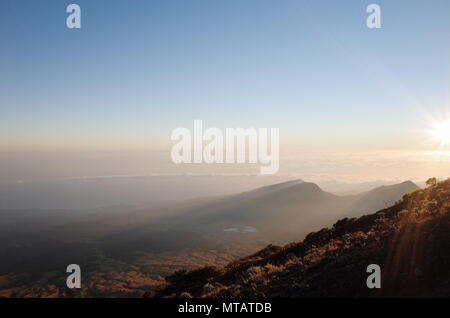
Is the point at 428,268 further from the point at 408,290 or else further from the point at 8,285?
the point at 8,285

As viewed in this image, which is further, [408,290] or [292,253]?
[292,253]

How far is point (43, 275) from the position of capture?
6432 inches

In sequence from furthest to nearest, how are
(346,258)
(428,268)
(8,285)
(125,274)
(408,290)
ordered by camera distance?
(125,274), (8,285), (346,258), (428,268), (408,290)

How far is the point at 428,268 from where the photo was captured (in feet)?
35.8
